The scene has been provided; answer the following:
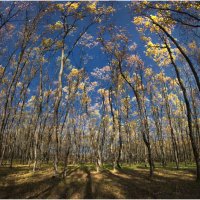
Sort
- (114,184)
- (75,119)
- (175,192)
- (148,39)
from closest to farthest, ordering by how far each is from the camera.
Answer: (175,192) < (114,184) < (148,39) < (75,119)

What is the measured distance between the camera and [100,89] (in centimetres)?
3609

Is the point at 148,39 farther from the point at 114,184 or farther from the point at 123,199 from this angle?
the point at 123,199

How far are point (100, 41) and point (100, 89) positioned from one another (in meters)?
10.9

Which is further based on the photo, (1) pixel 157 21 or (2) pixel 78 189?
(1) pixel 157 21

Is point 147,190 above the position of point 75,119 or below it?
below

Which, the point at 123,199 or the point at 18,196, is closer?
the point at 123,199

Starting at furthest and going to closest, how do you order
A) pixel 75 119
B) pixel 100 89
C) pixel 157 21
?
pixel 75 119, pixel 100 89, pixel 157 21

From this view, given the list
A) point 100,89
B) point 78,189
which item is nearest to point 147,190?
point 78,189

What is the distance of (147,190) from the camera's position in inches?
526

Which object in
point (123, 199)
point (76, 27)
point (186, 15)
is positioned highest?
point (76, 27)

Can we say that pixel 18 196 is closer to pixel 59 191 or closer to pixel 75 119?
pixel 59 191

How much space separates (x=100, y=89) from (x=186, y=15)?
23.5 meters

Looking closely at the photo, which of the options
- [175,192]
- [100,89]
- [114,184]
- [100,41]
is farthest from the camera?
[100,89]

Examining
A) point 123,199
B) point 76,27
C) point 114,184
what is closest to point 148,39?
point 76,27
